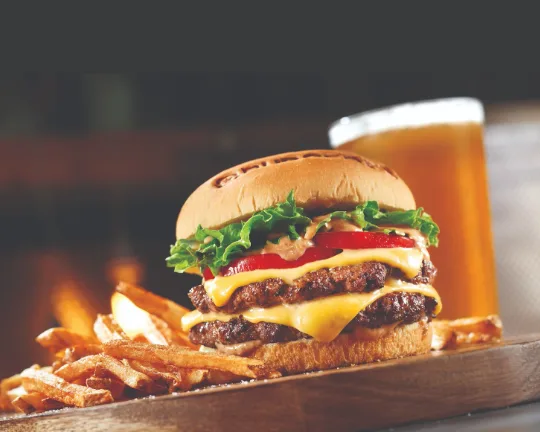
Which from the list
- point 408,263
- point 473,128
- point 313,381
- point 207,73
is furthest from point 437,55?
point 313,381

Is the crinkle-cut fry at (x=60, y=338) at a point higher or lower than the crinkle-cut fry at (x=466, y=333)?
higher

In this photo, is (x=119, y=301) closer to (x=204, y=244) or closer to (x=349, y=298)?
(x=204, y=244)

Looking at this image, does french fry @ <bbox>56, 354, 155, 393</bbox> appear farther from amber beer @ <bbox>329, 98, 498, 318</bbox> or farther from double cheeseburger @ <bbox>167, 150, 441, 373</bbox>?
amber beer @ <bbox>329, 98, 498, 318</bbox>

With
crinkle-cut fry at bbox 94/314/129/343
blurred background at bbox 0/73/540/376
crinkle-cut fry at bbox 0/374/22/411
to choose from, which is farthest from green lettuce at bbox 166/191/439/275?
blurred background at bbox 0/73/540/376

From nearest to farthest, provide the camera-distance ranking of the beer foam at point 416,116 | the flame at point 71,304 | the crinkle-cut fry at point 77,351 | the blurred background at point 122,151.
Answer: the crinkle-cut fry at point 77,351 < the beer foam at point 416,116 < the blurred background at point 122,151 < the flame at point 71,304

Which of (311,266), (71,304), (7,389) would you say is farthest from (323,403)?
(71,304)

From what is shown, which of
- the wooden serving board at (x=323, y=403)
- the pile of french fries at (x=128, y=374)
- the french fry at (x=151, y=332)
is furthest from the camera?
the french fry at (x=151, y=332)

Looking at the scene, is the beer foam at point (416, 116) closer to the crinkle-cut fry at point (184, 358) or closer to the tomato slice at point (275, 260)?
the tomato slice at point (275, 260)

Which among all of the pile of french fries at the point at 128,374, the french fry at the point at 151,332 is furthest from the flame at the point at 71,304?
the pile of french fries at the point at 128,374
